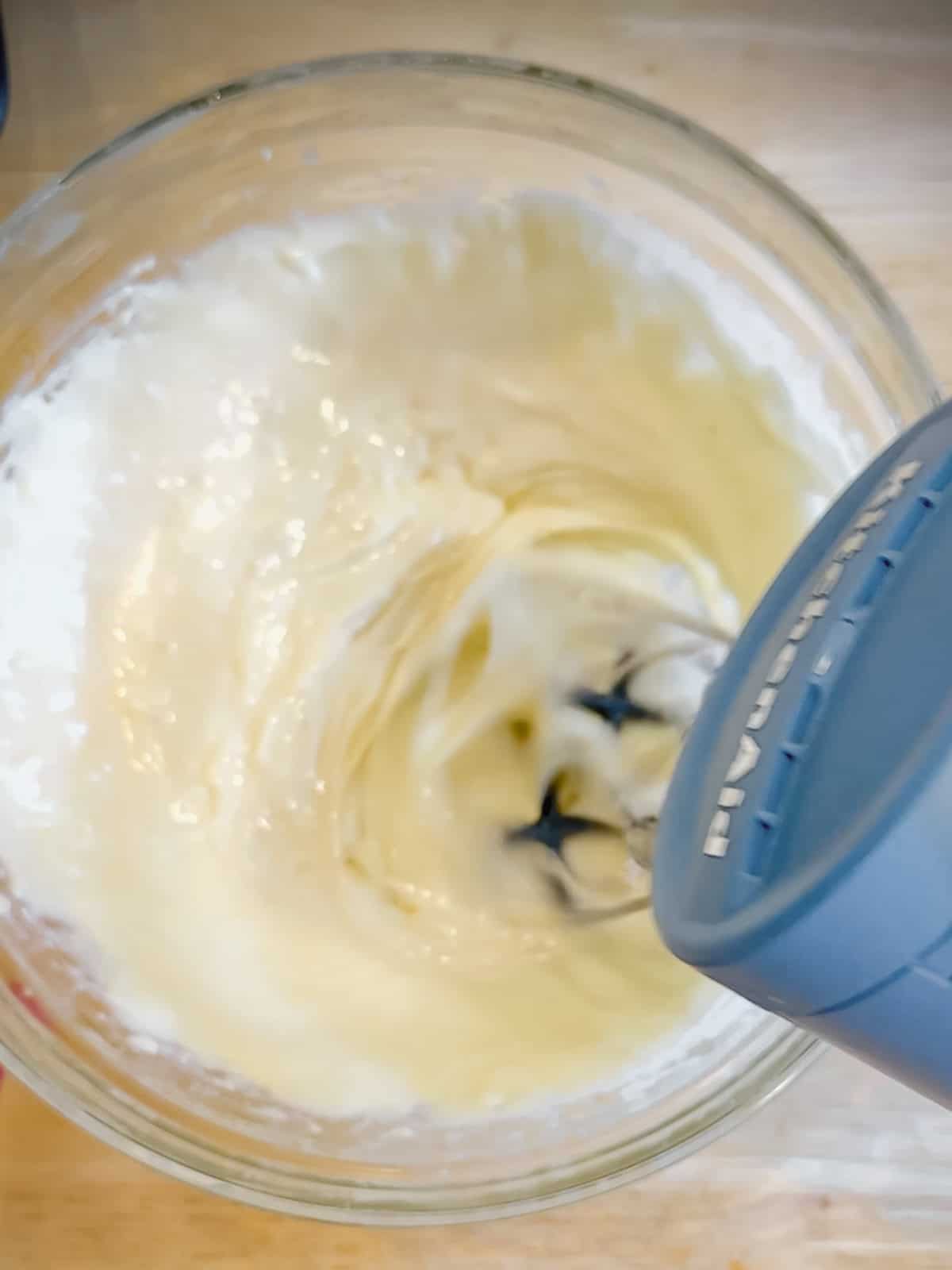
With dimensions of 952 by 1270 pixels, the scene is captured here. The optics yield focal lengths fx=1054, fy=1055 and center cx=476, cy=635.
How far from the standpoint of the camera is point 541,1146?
1.86 ft

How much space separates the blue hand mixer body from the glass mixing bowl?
0.20m

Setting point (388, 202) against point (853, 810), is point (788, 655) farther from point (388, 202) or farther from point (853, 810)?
point (388, 202)

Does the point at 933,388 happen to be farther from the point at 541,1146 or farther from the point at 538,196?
the point at 541,1146

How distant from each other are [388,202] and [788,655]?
0.40 metres

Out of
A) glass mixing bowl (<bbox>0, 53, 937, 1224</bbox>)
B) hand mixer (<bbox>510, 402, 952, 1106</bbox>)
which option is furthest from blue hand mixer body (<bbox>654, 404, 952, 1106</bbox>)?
glass mixing bowl (<bbox>0, 53, 937, 1224</bbox>)

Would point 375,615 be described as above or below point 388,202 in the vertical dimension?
below

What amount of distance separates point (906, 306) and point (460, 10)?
13.6 inches

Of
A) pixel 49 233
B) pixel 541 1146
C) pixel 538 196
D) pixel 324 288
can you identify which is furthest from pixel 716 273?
pixel 541 1146

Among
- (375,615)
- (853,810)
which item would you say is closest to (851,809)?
(853,810)

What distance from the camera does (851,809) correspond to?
30 cm

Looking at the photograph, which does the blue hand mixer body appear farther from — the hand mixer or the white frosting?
the white frosting

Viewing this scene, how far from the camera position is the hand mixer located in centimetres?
29

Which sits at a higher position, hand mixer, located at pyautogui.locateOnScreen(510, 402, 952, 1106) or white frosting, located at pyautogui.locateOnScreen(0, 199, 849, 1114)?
white frosting, located at pyautogui.locateOnScreen(0, 199, 849, 1114)

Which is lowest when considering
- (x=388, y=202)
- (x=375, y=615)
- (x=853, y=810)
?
(x=853, y=810)
